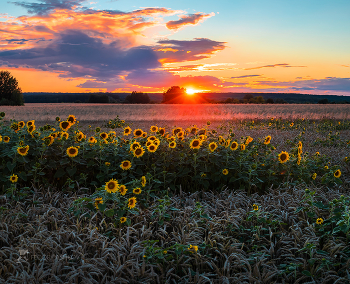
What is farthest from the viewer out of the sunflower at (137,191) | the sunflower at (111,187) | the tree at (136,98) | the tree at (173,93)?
the tree at (136,98)

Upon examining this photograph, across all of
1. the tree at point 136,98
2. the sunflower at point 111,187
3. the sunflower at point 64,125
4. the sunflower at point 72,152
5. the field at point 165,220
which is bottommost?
the field at point 165,220

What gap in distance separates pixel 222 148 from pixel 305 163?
1672 mm

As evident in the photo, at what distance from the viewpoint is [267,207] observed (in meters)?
3.62

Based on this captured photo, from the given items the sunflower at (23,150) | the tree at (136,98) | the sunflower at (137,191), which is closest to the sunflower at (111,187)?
the sunflower at (137,191)

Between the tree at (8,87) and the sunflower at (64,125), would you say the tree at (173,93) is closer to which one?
the tree at (8,87)

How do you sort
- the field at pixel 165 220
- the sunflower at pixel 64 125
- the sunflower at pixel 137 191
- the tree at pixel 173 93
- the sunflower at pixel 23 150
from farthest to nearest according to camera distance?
the tree at pixel 173 93 → the sunflower at pixel 64 125 → the sunflower at pixel 23 150 → the sunflower at pixel 137 191 → the field at pixel 165 220

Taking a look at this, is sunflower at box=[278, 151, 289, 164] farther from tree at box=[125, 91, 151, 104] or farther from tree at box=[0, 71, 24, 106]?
tree at box=[125, 91, 151, 104]

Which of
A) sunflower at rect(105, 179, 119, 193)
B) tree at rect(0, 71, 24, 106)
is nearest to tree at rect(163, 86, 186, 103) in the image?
tree at rect(0, 71, 24, 106)

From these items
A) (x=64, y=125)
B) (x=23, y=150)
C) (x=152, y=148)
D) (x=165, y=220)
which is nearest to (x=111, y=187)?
(x=165, y=220)

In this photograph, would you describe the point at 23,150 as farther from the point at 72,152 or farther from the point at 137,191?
the point at 137,191

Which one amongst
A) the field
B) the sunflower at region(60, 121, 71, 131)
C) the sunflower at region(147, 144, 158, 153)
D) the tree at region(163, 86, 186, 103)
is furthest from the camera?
the tree at region(163, 86, 186, 103)

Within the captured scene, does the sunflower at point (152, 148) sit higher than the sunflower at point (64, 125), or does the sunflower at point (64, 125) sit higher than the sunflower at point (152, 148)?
the sunflower at point (64, 125)

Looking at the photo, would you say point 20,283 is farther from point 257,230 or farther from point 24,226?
point 257,230

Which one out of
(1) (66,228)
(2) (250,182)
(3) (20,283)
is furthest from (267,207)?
(3) (20,283)
